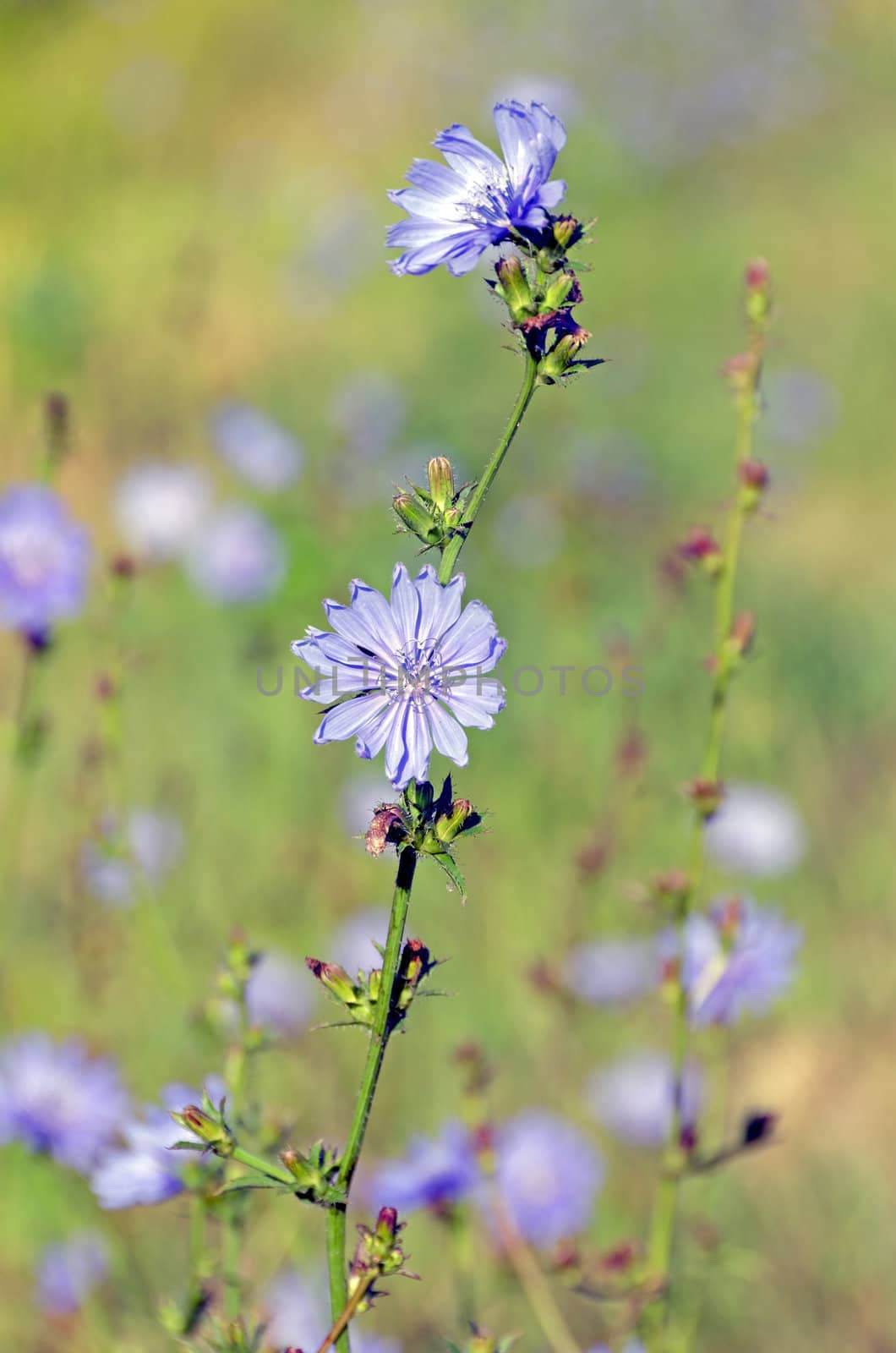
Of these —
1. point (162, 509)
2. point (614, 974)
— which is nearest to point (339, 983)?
point (614, 974)

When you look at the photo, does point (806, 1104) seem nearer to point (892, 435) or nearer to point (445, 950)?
point (445, 950)

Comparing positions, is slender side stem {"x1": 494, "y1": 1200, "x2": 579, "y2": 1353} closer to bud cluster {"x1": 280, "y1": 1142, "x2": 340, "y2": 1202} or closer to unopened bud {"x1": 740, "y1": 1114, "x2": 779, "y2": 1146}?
unopened bud {"x1": 740, "y1": 1114, "x2": 779, "y2": 1146}

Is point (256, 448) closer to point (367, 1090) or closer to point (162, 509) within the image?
point (162, 509)

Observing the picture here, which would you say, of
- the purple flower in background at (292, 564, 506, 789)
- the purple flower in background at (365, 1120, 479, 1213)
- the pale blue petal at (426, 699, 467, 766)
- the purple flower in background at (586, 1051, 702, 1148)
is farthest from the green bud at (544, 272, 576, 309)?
the purple flower in background at (586, 1051, 702, 1148)

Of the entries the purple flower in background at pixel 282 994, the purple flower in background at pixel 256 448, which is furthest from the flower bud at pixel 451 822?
the purple flower in background at pixel 256 448

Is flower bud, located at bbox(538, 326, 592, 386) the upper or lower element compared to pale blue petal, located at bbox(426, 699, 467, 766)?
upper

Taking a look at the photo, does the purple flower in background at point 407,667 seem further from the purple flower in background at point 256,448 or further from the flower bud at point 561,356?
the purple flower in background at point 256,448
